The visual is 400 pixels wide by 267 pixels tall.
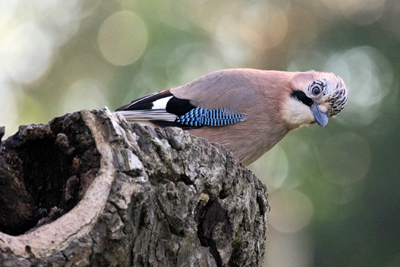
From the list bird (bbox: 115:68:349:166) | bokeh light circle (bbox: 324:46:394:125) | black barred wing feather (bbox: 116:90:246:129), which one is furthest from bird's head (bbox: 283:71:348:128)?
bokeh light circle (bbox: 324:46:394:125)

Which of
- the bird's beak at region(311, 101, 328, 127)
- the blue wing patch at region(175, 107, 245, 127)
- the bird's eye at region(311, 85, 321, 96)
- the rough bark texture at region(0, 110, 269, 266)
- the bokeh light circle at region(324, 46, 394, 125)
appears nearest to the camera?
the rough bark texture at region(0, 110, 269, 266)

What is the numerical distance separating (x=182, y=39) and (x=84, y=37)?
222 centimetres

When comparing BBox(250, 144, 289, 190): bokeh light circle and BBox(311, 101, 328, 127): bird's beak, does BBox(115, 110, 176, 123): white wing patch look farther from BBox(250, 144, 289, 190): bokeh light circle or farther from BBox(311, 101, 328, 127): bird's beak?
BBox(250, 144, 289, 190): bokeh light circle

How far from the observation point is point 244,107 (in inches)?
197

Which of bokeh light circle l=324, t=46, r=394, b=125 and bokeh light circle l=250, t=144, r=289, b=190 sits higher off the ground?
bokeh light circle l=324, t=46, r=394, b=125

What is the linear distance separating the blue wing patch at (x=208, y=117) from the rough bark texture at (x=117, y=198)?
146 centimetres

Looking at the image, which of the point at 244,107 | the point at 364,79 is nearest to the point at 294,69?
the point at 364,79

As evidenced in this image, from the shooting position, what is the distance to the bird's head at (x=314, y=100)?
16.8ft

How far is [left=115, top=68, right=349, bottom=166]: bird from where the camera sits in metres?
4.88

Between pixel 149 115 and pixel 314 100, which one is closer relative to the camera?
pixel 149 115

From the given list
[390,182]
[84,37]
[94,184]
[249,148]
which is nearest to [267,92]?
[249,148]

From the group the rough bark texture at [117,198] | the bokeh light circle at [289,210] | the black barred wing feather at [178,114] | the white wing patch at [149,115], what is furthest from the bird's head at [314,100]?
the bokeh light circle at [289,210]

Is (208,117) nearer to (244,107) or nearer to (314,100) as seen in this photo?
(244,107)

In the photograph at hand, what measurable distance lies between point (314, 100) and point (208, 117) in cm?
125
